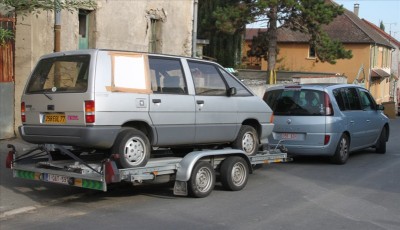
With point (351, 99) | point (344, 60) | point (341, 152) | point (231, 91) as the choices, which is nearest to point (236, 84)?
point (231, 91)

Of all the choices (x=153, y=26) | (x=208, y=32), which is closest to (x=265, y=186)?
(x=153, y=26)

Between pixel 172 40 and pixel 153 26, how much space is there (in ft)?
3.05

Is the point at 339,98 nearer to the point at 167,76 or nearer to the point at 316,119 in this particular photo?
the point at 316,119

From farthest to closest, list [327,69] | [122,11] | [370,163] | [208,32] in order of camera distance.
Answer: [327,69], [208,32], [122,11], [370,163]

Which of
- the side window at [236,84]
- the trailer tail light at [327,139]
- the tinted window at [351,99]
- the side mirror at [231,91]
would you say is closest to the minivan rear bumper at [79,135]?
the side mirror at [231,91]

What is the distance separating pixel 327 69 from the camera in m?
44.9

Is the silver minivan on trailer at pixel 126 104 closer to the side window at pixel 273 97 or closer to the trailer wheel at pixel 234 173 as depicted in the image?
the trailer wheel at pixel 234 173

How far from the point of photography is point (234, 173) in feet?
27.4

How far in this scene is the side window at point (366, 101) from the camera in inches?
494

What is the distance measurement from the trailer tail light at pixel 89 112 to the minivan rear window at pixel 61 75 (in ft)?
0.68

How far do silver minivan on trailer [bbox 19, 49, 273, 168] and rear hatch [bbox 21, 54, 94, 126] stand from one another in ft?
0.04

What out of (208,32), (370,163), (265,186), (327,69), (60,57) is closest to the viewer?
(60,57)

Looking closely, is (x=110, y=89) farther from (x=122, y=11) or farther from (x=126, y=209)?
(x=122, y=11)

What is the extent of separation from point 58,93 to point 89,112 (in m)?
0.65
